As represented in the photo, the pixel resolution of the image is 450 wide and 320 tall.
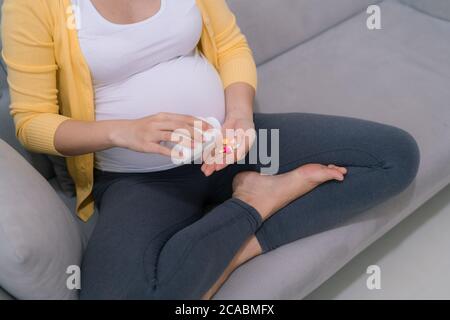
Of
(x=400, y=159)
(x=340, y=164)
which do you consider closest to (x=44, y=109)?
(x=340, y=164)

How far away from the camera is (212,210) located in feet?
3.32

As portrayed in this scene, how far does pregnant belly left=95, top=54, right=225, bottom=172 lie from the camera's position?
1.03m

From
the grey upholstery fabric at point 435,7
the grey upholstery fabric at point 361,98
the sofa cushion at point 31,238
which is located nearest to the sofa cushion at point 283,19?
the grey upholstery fabric at point 361,98

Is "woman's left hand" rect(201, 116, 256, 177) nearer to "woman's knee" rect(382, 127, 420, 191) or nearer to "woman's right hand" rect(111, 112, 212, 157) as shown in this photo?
"woman's right hand" rect(111, 112, 212, 157)

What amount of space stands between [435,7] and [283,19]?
471mm

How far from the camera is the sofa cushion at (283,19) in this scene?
141 cm

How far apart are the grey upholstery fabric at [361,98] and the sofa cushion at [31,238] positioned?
290 millimetres

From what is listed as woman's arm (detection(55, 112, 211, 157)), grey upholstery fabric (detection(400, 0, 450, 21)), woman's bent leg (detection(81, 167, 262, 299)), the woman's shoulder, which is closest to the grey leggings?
woman's bent leg (detection(81, 167, 262, 299))

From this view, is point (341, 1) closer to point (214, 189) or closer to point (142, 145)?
point (214, 189)

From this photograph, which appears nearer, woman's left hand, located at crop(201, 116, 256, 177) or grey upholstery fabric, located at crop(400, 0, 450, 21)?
woman's left hand, located at crop(201, 116, 256, 177)

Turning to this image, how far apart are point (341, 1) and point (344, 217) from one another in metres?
0.79

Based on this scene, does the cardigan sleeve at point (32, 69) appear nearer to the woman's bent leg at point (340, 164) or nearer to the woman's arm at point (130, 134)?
the woman's arm at point (130, 134)

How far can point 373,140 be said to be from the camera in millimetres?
1058

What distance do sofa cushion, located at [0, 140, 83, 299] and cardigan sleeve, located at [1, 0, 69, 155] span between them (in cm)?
6
